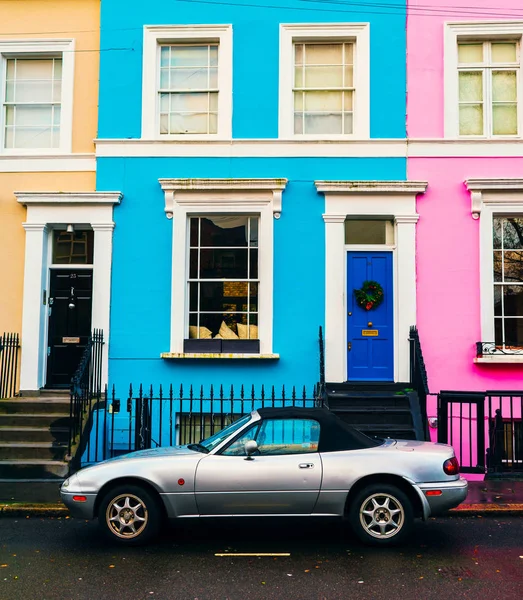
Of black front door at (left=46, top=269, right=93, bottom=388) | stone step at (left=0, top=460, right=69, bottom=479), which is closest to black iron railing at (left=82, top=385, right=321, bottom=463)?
black front door at (left=46, top=269, right=93, bottom=388)

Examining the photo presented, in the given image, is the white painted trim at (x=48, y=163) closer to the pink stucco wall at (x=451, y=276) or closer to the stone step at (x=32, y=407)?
the stone step at (x=32, y=407)

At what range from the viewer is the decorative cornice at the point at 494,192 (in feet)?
40.8

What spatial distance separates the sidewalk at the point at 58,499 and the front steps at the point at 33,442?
3 centimetres

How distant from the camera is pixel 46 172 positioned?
1305 cm

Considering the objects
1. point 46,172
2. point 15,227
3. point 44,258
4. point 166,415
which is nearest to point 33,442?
point 166,415

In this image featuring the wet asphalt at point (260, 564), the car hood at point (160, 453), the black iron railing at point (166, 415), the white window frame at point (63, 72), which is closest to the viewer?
the wet asphalt at point (260, 564)

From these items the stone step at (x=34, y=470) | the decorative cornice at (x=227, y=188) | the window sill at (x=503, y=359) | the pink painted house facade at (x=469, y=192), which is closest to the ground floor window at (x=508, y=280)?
the pink painted house facade at (x=469, y=192)

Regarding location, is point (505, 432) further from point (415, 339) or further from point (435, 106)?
point (435, 106)

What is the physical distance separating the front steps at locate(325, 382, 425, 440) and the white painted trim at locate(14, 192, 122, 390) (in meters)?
4.19

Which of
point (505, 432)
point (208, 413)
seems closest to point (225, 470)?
point (208, 413)

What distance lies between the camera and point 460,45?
12984 mm

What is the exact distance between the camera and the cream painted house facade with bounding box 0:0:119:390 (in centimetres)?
1277

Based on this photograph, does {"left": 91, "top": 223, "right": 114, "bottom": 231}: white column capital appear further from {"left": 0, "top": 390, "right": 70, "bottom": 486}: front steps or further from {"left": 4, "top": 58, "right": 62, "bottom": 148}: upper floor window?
{"left": 0, "top": 390, "right": 70, "bottom": 486}: front steps

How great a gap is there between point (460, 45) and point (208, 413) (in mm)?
8126
